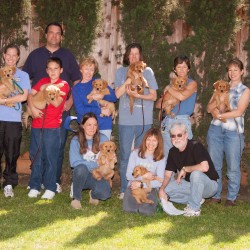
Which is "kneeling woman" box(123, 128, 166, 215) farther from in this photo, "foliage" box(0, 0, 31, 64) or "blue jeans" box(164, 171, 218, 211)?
"foliage" box(0, 0, 31, 64)

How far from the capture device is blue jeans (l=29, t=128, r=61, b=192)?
6.55 meters

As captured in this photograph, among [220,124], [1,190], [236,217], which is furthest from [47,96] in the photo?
[236,217]

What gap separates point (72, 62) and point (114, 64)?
1.21 metres

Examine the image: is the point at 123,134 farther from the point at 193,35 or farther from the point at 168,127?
the point at 193,35

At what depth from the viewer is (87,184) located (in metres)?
6.38

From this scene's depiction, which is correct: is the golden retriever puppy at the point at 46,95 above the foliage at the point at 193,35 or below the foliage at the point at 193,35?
below

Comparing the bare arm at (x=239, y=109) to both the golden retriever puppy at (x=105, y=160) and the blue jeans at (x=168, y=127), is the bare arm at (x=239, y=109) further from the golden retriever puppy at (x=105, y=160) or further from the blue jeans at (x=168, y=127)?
the golden retriever puppy at (x=105, y=160)

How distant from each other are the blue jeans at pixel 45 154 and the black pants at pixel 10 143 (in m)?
0.20

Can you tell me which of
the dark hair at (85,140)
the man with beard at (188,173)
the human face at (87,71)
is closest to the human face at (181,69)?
the man with beard at (188,173)

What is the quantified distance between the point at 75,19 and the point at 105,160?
2473 millimetres

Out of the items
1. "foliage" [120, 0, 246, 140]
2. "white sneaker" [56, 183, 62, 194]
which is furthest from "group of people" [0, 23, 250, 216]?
"foliage" [120, 0, 246, 140]

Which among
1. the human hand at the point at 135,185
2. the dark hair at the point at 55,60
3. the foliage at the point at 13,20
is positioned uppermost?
the foliage at the point at 13,20

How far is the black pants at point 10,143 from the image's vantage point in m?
6.50

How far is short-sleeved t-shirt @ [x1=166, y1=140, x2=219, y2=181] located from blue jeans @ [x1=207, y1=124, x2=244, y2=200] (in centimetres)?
45
